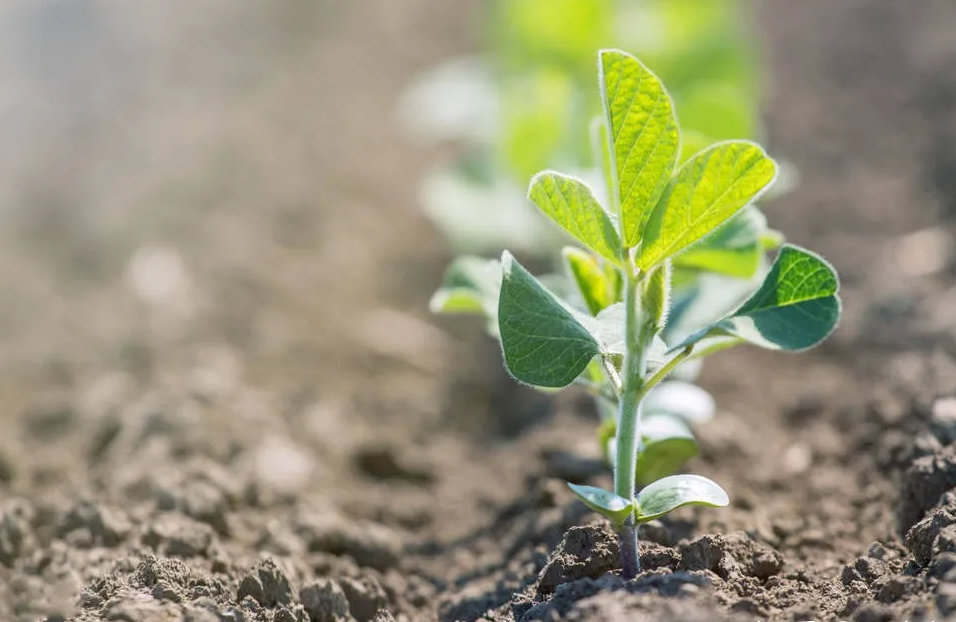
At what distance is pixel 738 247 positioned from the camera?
75.4 inches

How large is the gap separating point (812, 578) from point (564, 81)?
225 cm

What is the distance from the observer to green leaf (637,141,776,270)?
61.0 inches

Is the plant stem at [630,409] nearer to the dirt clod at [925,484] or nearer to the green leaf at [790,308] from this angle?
the green leaf at [790,308]

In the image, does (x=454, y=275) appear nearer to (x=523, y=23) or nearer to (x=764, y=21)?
(x=523, y=23)

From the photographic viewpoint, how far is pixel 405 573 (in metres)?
2.27

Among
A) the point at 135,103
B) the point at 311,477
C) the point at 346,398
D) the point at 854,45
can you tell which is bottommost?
the point at 311,477

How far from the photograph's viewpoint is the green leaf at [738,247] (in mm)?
1893

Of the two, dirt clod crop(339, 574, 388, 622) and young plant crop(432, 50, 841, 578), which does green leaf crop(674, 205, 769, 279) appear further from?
dirt clod crop(339, 574, 388, 622)

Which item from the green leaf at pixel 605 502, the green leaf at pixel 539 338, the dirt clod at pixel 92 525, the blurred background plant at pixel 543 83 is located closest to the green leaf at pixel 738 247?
the green leaf at pixel 539 338

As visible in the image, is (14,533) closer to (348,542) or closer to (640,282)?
(348,542)

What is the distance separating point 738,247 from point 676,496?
1.71 feet

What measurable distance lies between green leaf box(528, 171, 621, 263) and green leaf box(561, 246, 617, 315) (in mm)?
214

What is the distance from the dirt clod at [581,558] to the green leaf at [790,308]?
38 cm

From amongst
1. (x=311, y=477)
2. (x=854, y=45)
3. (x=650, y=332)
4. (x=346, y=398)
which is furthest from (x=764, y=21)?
(x=650, y=332)
